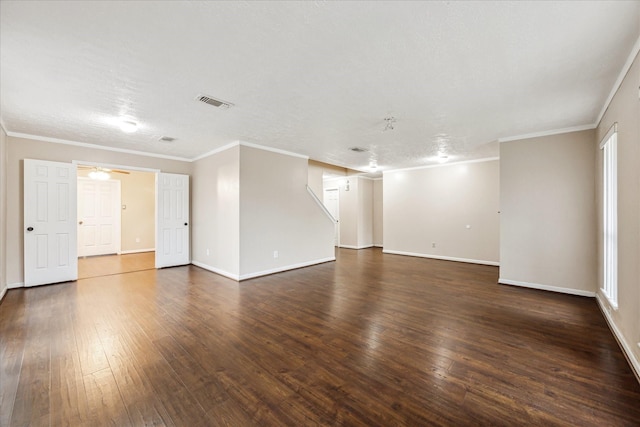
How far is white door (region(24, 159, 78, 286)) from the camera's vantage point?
4.55 m

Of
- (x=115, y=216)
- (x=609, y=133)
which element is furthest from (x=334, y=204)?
(x=609, y=133)

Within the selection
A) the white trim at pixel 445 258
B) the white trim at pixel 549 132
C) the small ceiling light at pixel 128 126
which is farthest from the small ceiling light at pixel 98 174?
the white trim at pixel 549 132

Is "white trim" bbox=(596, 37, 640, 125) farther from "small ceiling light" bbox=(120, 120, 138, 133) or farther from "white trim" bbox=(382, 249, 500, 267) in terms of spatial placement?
"small ceiling light" bbox=(120, 120, 138, 133)

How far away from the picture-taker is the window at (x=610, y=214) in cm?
305

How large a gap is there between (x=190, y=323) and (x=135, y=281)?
2.68 meters

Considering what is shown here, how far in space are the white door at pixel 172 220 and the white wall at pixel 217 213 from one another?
0.20m

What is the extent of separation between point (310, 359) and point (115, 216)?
851cm

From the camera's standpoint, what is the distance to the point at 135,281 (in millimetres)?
4965

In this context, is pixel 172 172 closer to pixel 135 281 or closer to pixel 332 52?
pixel 135 281

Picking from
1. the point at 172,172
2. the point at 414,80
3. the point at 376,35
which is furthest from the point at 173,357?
the point at 172,172

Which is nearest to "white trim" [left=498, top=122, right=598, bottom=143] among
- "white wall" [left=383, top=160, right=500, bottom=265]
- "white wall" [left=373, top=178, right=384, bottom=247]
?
"white wall" [left=383, top=160, right=500, bottom=265]

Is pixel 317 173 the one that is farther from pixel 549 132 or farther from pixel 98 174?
pixel 98 174

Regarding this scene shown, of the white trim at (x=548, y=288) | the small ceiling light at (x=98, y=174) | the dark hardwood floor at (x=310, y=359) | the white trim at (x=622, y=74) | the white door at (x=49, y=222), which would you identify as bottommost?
the dark hardwood floor at (x=310, y=359)

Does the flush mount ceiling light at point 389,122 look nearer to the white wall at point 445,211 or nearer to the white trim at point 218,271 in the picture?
the white trim at point 218,271
